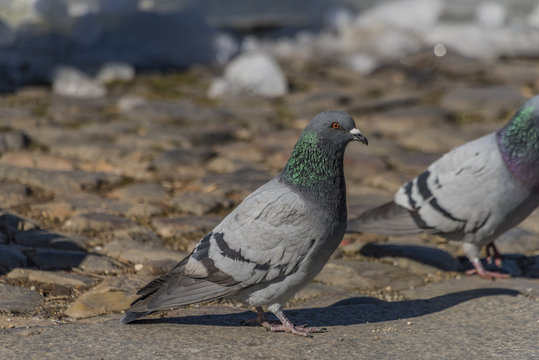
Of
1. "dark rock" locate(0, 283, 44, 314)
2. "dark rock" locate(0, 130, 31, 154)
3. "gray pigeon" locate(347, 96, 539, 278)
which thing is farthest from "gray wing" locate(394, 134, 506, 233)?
"dark rock" locate(0, 130, 31, 154)

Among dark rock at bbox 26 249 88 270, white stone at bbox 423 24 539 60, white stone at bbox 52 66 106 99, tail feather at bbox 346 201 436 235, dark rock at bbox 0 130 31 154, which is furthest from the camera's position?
white stone at bbox 423 24 539 60

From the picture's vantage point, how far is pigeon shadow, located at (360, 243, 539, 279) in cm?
453

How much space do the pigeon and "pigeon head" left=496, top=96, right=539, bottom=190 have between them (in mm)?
1309

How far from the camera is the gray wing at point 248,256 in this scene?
3.30 m

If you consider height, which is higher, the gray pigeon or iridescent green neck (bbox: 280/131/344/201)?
iridescent green neck (bbox: 280/131/344/201)

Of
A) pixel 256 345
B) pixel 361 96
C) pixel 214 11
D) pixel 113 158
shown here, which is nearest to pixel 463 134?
pixel 361 96

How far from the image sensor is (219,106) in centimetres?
765

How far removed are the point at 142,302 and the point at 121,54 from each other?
21.4 feet

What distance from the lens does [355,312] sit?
3664 mm

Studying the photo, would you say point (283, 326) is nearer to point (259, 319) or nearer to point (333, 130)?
point (259, 319)

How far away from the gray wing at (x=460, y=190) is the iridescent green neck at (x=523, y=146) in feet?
0.22

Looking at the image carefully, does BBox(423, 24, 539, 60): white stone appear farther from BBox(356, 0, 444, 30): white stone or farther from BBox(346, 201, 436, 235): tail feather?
BBox(346, 201, 436, 235): tail feather

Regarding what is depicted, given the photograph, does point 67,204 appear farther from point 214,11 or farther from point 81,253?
point 214,11

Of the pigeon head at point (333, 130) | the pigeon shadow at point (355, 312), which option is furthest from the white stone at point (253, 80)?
the pigeon head at point (333, 130)
